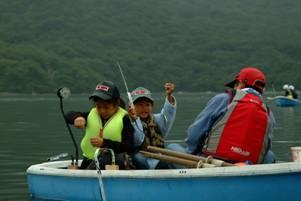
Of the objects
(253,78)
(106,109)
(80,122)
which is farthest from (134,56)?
(253,78)

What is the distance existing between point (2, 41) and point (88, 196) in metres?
173

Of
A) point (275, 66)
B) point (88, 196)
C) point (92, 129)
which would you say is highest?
point (275, 66)

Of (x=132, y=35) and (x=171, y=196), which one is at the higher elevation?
(x=132, y=35)

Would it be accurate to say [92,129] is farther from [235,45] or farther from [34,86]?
[235,45]

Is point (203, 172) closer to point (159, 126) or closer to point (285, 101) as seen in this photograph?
point (159, 126)

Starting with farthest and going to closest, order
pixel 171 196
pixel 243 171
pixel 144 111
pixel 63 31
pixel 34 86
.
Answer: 1. pixel 63 31
2. pixel 34 86
3. pixel 144 111
4. pixel 171 196
5. pixel 243 171

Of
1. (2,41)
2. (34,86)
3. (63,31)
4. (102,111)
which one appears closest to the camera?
(102,111)

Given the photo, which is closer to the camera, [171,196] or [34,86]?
[171,196]

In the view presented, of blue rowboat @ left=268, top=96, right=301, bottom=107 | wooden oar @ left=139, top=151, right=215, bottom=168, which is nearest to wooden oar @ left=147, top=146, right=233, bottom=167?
wooden oar @ left=139, top=151, right=215, bottom=168

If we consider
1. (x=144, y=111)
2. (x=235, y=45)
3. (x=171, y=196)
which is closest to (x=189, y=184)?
(x=171, y=196)

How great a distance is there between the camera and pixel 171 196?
9.20 meters

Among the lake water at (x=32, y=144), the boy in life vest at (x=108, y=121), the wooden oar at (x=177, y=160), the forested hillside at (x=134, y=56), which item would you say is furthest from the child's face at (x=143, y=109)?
the forested hillside at (x=134, y=56)

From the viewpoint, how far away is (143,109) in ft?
35.2

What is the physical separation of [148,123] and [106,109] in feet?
3.04
